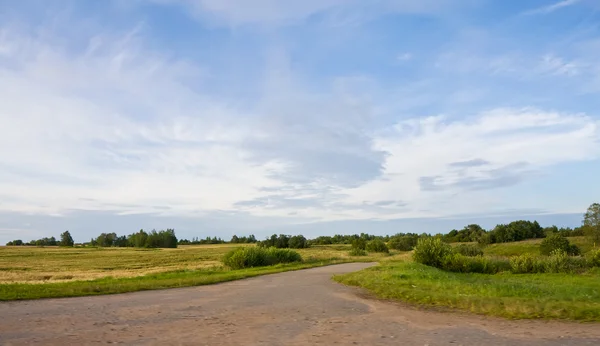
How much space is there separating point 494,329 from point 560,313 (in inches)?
119

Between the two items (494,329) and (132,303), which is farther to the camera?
(132,303)

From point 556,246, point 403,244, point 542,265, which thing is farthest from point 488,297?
point 403,244

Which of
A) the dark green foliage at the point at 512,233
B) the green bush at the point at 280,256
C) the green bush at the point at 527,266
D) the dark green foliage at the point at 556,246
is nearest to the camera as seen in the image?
the green bush at the point at 527,266

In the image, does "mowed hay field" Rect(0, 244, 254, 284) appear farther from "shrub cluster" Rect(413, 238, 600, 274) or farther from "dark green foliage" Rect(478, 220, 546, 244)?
"dark green foliage" Rect(478, 220, 546, 244)

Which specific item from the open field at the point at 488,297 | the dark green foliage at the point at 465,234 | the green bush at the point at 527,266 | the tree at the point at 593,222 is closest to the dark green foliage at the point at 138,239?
the dark green foliage at the point at 465,234

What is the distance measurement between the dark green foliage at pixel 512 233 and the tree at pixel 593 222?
75.2 feet

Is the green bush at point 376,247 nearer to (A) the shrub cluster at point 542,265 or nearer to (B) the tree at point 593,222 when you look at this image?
(B) the tree at point 593,222

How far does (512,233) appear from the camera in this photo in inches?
3420

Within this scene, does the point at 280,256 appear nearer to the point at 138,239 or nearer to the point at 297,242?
the point at 297,242

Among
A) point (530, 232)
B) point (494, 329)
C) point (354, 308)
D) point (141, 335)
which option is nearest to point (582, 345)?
point (494, 329)

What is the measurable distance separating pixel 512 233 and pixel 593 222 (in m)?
25.5

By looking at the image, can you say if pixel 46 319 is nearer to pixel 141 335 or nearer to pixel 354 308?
pixel 141 335

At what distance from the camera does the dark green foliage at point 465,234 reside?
104 m

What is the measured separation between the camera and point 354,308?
14594 mm
